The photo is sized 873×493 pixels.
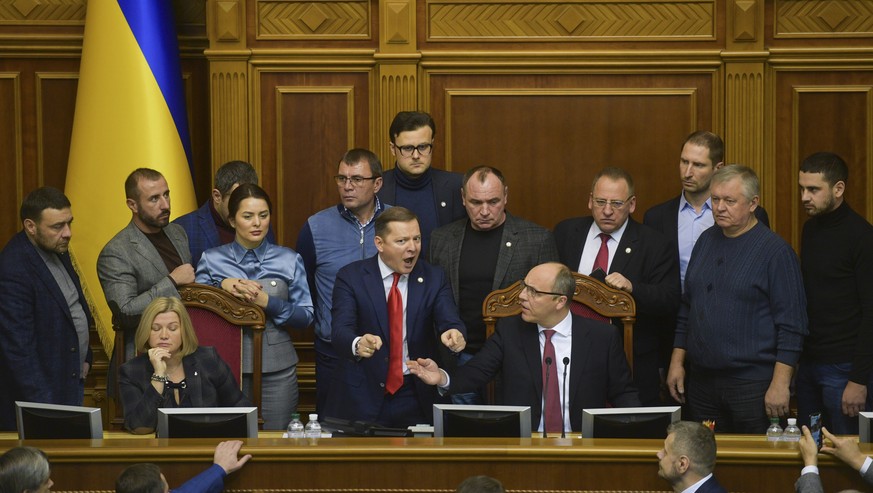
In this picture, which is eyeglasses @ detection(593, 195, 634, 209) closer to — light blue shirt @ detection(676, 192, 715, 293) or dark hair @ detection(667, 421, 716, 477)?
light blue shirt @ detection(676, 192, 715, 293)

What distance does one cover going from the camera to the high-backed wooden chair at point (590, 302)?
15.3 feet

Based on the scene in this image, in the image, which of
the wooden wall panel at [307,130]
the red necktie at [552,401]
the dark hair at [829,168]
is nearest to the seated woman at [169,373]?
the red necktie at [552,401]

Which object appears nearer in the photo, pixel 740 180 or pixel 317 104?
pixel 740 180

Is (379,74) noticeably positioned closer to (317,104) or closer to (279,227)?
(317,104)

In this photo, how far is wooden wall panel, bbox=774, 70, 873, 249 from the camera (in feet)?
19.1

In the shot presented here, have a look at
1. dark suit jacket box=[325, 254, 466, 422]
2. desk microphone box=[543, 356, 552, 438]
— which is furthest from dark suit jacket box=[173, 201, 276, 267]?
desk microphone box=[543, 356, 552, 438]

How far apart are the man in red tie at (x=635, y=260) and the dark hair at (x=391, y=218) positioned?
81 centimetres

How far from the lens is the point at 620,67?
589 centimetres

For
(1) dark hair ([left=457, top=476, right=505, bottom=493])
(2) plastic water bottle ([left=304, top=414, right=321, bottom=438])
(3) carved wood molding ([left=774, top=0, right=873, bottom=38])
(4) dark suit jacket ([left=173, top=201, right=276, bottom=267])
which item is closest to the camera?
(1) dark hair ([left=457, top=476, right=505, bottom=493])

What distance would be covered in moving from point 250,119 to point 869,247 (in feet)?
9.59

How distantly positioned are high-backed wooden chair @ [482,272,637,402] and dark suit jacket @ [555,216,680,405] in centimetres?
13

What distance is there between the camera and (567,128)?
595 cm

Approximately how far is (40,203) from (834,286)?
121 inches

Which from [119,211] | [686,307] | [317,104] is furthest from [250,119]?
[686,307]
